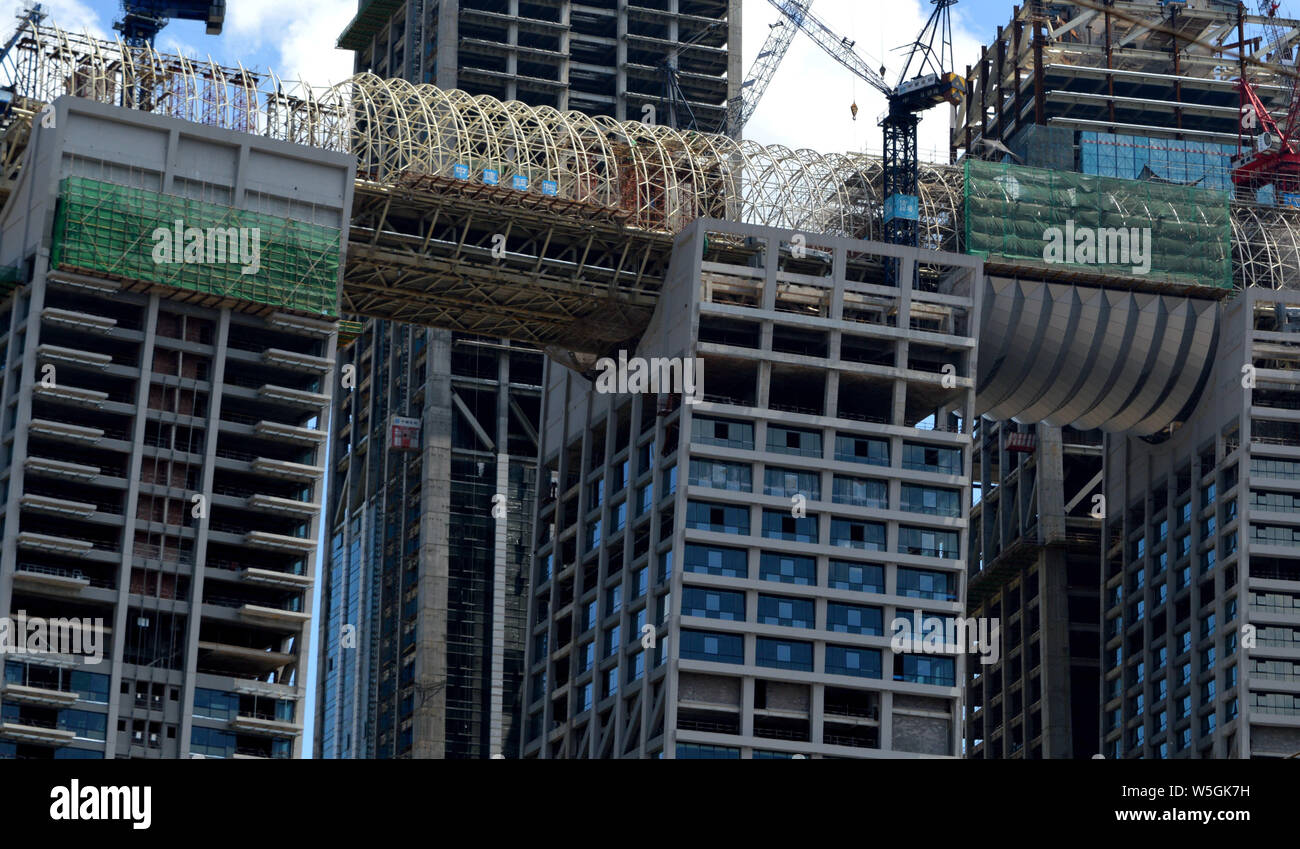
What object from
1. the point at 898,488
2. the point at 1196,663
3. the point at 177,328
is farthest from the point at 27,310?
the point at 1196,663

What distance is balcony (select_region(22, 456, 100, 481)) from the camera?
153875 millimetres

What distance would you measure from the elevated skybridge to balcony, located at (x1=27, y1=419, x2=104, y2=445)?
20.6m

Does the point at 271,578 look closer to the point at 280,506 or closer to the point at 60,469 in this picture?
the point at 280,506

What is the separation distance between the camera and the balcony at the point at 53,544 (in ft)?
497

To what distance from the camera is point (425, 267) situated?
17312 centimetres

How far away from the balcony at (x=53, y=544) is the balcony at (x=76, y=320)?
14.2m

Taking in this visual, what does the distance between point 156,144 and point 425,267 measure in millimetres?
21394

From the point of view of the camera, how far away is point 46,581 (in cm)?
15112

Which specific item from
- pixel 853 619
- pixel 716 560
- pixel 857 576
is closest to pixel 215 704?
pixel 716 560

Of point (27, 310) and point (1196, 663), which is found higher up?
point (27, 310)

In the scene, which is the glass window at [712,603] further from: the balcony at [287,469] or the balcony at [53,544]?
the balcony at [53,544]
